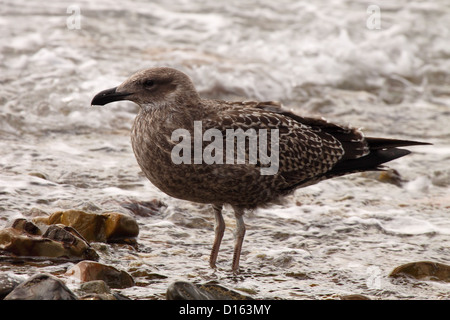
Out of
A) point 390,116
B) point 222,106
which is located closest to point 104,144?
point 222,106

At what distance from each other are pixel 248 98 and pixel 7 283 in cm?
630

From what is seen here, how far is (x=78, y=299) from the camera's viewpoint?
3982mm

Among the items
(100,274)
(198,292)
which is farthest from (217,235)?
(198,292)

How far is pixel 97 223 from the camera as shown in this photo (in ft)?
17.7

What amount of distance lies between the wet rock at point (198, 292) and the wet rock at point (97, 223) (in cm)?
120

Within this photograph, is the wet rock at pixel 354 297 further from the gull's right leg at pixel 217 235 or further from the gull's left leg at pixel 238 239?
the gull's right leg at pixel 217 235

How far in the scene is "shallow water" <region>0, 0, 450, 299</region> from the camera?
17.6 feet

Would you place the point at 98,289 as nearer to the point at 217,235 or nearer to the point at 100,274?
the point at 100,274

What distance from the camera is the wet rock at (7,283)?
13.4 ft

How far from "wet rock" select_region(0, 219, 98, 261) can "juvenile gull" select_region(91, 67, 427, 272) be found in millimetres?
680

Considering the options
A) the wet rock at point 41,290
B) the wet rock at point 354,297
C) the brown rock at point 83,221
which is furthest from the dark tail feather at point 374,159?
the wet rock at point 41,290

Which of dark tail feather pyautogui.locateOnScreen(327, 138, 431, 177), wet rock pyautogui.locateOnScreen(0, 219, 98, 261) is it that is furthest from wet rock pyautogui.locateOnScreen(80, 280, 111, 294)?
dark tail feather pyautogui.locateOnScreen(327, 138, 431, 177)

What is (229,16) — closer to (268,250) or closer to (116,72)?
(116,72)

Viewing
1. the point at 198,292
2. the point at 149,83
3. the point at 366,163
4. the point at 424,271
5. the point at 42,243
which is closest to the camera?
the point at 198,292
